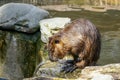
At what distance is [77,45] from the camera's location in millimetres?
4082

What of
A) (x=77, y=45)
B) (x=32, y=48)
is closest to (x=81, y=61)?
(x=77, y=45)

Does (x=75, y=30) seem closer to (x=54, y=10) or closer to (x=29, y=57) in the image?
(x=29, y=57)

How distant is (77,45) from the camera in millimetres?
4082

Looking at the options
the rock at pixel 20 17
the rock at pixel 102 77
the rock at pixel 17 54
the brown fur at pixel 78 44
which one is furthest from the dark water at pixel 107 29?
the rock at pixel 102 77

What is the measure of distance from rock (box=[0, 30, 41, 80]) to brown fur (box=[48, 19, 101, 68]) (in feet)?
8.29

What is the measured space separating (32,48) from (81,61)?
271cm

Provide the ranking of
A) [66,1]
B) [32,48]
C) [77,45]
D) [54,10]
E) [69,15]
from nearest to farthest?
[77,45], [32,48], [69,15], [54,10], [66,1]

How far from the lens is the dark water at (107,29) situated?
8.47 metres

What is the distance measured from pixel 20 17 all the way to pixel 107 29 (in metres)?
4.65

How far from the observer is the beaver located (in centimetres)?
409

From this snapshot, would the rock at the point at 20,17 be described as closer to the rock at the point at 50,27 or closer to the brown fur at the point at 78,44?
the rock at the point at 50,27

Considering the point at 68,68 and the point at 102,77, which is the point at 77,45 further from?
the point at 102,77

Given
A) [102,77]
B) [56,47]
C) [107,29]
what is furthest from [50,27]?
[107,29]

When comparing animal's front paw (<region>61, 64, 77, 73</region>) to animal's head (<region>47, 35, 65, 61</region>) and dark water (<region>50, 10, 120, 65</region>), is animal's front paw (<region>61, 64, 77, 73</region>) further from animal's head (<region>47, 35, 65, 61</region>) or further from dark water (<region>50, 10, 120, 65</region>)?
dark water (<region>50, 10, 120, 65</region>)
